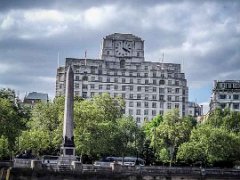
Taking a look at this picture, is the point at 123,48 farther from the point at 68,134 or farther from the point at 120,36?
the point at 68,134

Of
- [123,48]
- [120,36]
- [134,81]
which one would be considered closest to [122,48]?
[123,48]

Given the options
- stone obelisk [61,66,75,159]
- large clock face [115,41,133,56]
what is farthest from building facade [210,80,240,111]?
stone obelisk [61,66,75,159]

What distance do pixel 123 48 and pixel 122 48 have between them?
0.29 metres

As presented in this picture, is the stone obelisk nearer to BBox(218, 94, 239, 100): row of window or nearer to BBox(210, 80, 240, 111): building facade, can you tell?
BBox(210, 80, 240, 111): building facade

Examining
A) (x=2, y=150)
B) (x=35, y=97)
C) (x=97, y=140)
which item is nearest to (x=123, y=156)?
(x=97, y=140)

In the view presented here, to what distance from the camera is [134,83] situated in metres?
149

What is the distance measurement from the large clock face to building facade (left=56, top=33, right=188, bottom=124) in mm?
2950

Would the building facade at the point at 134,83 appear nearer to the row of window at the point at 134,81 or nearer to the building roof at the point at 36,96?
the row of window at the point at 134,81

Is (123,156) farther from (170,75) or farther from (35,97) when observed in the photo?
(35,97)

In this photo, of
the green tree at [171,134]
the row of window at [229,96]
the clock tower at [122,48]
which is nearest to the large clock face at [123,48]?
the clock tower at [122,48]

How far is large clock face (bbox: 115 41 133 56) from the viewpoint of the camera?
511 ft

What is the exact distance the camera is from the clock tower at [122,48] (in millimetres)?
154500

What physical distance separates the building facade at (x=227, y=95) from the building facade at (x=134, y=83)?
9.26m

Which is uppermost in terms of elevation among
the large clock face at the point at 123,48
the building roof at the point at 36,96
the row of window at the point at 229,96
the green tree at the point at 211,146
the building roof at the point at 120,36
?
the building roof at the point at 120,36
